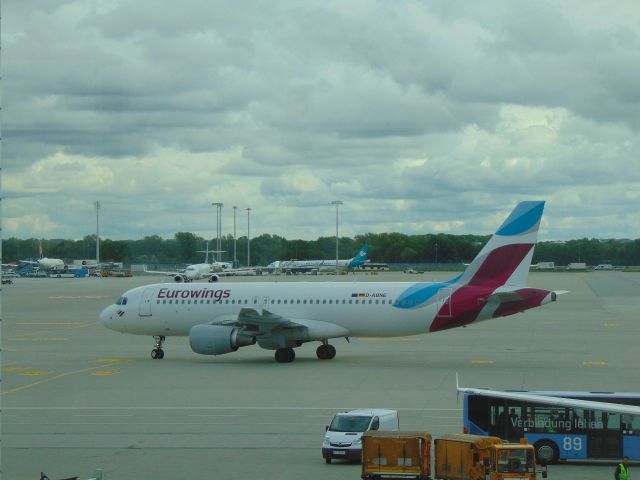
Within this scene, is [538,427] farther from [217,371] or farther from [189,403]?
[217,371]

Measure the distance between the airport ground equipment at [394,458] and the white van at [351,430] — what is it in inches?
113

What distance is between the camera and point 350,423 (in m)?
28.2

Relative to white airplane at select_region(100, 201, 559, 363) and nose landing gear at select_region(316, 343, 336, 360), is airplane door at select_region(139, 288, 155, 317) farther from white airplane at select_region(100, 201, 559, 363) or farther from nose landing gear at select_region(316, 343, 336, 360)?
nose landing gear at select_region(316, 343, 336, 360)

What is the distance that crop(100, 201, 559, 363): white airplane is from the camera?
48531 millimetres

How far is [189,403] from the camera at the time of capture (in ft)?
124

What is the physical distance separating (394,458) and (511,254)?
86.3ft

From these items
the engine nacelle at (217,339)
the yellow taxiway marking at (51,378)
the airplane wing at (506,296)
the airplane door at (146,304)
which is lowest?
the yellow taxiway marking at (51,378)

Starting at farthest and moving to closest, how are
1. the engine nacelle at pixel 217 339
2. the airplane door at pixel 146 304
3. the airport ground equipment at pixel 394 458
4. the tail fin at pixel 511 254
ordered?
the airplane door at pixel 146 304
the engine nacelle at pixel 217 339
the tail fin at pixel 511 254
the airport ground equipment at pixel 394 458

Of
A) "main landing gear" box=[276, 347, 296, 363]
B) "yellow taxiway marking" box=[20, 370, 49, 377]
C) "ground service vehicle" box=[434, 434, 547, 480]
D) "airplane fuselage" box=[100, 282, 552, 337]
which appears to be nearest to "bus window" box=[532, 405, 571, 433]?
"ground service vehicle" box=[434, 434, 547, 480]

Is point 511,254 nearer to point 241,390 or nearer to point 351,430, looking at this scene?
point 241,390

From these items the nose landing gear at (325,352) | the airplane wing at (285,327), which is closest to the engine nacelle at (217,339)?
the airplane wing at (285,327)

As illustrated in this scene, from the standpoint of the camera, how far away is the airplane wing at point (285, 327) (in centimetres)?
4956

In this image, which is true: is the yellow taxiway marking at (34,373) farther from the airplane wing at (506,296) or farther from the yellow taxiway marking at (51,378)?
the airplane wing at (506,296)

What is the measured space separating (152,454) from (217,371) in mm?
20145
